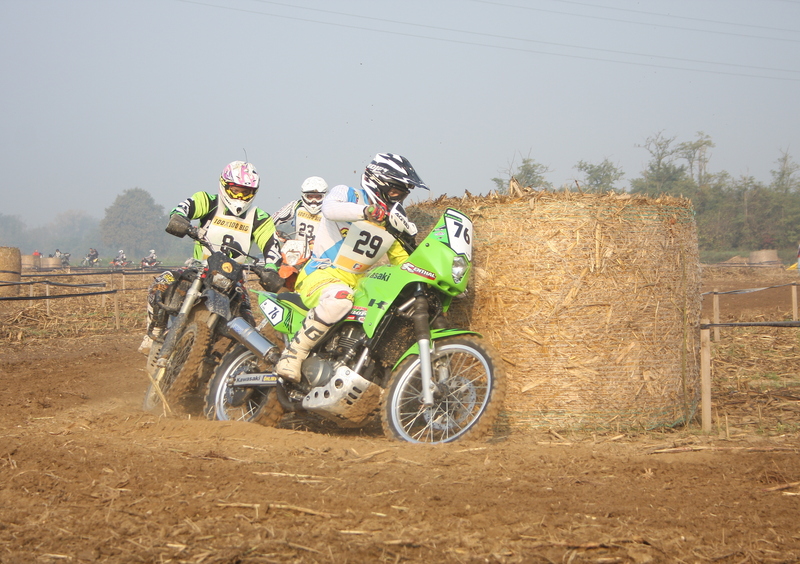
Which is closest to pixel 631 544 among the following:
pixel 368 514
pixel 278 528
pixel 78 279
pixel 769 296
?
pixel 368 514

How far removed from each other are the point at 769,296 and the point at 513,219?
787 inches

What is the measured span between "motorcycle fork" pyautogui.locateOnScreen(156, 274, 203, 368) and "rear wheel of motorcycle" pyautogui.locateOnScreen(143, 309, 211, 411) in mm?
46

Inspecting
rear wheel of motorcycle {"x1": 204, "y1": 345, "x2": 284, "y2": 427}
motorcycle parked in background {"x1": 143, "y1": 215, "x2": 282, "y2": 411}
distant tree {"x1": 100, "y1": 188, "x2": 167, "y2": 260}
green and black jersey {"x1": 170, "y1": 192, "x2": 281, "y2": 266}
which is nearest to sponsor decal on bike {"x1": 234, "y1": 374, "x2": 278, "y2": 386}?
rear wheel of motorcycle {"x1": 204, "y1": 345, "x2": 284, "y2": 427}

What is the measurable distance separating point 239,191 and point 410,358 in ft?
9.50

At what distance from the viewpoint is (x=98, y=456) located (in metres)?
4.53

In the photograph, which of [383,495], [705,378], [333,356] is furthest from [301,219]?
[383,495]

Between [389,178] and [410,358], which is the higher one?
[389,178]

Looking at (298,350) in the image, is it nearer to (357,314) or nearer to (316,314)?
(316,314)

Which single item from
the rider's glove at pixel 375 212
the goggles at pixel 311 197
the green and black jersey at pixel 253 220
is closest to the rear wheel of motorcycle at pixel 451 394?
the rider's glove at pixel 375 212

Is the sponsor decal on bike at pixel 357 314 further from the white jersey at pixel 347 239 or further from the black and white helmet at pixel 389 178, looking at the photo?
the black and white helmet at pixel 389 178

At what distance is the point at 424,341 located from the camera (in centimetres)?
492

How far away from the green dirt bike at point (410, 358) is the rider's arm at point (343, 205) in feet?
0.95

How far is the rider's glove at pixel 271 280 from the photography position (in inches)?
254

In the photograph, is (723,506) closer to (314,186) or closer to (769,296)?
(314,186)
